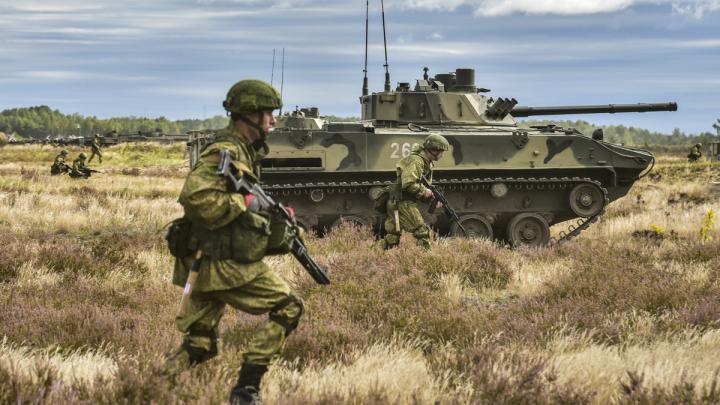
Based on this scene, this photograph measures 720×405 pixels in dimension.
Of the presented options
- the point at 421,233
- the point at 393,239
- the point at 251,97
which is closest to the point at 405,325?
the point at 251,97

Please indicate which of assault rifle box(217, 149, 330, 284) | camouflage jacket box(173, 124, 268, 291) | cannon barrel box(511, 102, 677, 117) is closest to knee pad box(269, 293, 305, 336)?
camouflage jacket box(173, 124, 268, 291)

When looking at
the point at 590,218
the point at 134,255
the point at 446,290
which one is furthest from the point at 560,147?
the point at 134,255

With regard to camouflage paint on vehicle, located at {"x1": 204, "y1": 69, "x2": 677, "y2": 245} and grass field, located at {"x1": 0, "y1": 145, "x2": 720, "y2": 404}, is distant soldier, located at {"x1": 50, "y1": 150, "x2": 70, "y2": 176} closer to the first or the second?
grass field, located at {"x1": 0, "y1": 145, "x2": 720, "y2": 404}

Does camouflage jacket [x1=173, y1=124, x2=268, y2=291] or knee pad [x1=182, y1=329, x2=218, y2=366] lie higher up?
camouflage jacket [x1=173, y1=124, x2=268, y2=291]

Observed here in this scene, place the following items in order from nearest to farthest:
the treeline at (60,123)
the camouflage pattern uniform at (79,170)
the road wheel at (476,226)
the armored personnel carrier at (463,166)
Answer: the armored personnel carrier at (463,166), the road wheel at (476,226), the camouflage pattern uniform at (79,170), the treeline at (60,123)

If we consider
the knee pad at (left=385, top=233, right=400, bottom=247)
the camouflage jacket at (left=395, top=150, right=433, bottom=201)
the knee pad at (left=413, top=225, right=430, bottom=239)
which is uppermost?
the camouflage jacket at (left=395, top=150, right=433, bottom=201)

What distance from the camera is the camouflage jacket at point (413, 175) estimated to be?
1034cm

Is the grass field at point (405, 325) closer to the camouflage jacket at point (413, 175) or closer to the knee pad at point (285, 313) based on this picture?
the knee pad at point (285, 313)

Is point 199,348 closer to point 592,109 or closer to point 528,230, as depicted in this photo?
point 528,230

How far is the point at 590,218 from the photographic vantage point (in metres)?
14.6

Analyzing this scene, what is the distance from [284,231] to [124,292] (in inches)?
167

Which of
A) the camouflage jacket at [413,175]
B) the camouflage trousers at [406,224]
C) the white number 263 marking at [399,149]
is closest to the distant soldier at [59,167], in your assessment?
the white number 263 marking at [399,149]

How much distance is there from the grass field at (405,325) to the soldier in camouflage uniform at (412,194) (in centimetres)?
35

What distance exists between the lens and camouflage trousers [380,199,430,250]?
35.0 feet
